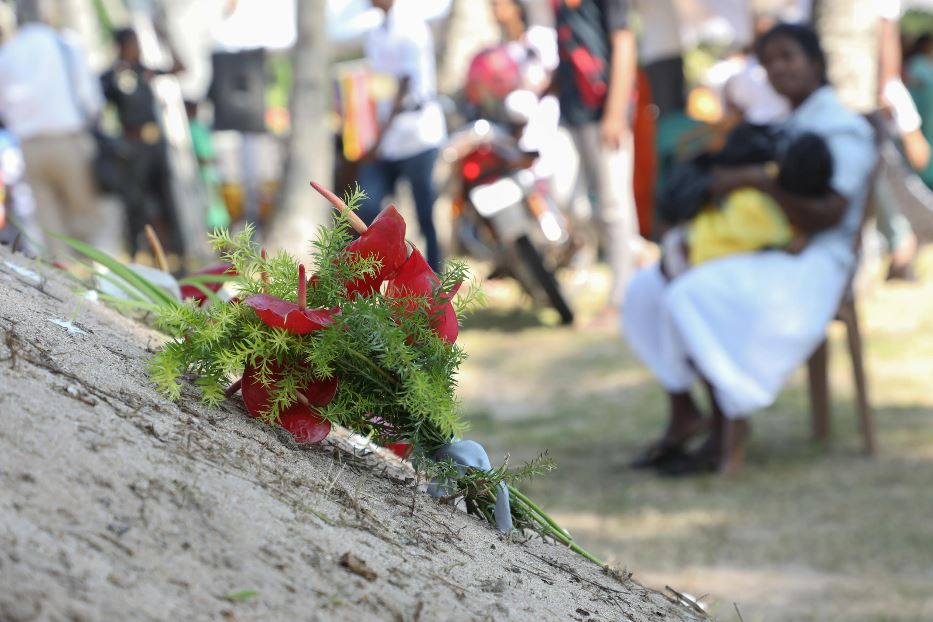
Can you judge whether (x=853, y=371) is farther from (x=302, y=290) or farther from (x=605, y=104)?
(x=302, y=290)

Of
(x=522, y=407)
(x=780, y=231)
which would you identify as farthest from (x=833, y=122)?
(x=522, y=407)

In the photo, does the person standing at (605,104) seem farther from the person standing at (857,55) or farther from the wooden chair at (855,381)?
the wooden chair at (855,381)

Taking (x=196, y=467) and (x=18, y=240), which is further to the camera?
(x=18, y=240)

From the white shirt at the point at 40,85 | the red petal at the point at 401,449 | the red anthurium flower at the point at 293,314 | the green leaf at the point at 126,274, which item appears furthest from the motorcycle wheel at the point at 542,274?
the red anthurium flower at the point at 293,314

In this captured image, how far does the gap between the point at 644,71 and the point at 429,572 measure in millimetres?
5806

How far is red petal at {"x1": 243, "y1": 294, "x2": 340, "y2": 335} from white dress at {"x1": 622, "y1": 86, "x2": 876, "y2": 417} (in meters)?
2.91

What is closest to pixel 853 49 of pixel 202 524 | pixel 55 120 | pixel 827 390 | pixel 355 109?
pixel 827 390

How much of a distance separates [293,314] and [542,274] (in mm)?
5921

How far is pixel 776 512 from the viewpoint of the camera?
13.7 feet

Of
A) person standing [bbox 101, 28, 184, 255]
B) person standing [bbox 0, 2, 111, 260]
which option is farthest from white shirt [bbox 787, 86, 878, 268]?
person standing [bbox 101, 28, 184, 255]

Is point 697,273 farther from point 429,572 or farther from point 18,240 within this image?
point 429,572

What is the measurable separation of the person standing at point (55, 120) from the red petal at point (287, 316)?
5.80 meters

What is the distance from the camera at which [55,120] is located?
7449 mm

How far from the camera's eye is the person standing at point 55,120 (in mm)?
7383
